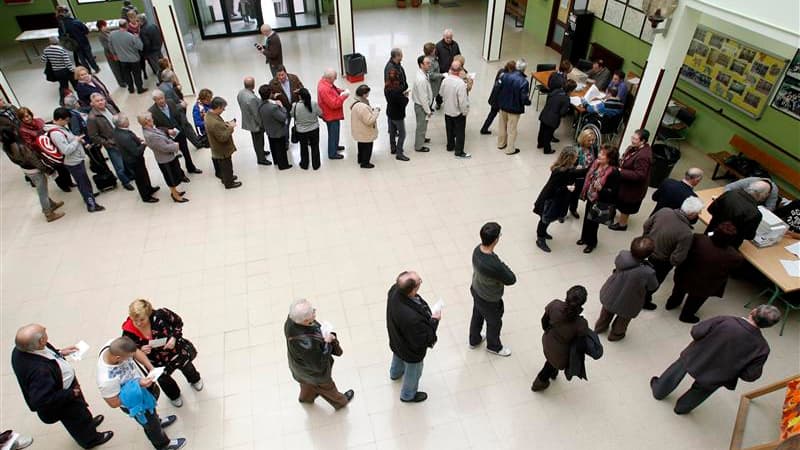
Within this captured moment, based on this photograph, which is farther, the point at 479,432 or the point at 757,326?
the point at 479,432

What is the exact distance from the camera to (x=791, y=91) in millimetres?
6344

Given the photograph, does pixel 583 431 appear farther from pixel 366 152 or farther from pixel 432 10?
pixel 432 10

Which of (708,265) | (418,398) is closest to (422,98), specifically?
(708,265)

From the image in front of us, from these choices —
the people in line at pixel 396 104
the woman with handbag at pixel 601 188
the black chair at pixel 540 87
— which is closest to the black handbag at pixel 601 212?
the woman with handbag at pixel 601 188

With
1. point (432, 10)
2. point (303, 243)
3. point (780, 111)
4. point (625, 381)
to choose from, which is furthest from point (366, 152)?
point (432, 10)

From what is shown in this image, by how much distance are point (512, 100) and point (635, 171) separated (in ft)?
7.85

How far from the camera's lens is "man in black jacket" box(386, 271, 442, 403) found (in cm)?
358

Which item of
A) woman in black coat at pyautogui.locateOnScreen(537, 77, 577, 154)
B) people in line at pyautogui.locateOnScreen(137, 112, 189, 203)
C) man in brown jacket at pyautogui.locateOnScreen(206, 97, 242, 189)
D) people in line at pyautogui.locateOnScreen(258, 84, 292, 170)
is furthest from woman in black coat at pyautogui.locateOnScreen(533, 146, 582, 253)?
people in line at pyautogui.locateOnScreen(137, 112, 189, 203)

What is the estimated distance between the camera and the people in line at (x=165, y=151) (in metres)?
6.18

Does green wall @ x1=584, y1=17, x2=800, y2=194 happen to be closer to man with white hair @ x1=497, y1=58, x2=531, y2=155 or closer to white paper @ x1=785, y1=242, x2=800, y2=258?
white paper @ x1=785, y1=242, x2=800, y2=258

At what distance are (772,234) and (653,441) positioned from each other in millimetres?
2601

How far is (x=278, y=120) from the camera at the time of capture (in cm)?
695

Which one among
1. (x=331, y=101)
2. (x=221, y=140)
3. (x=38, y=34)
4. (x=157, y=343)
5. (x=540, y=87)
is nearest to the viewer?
(x=157, y=343)

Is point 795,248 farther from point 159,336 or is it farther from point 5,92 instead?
point 5,92
